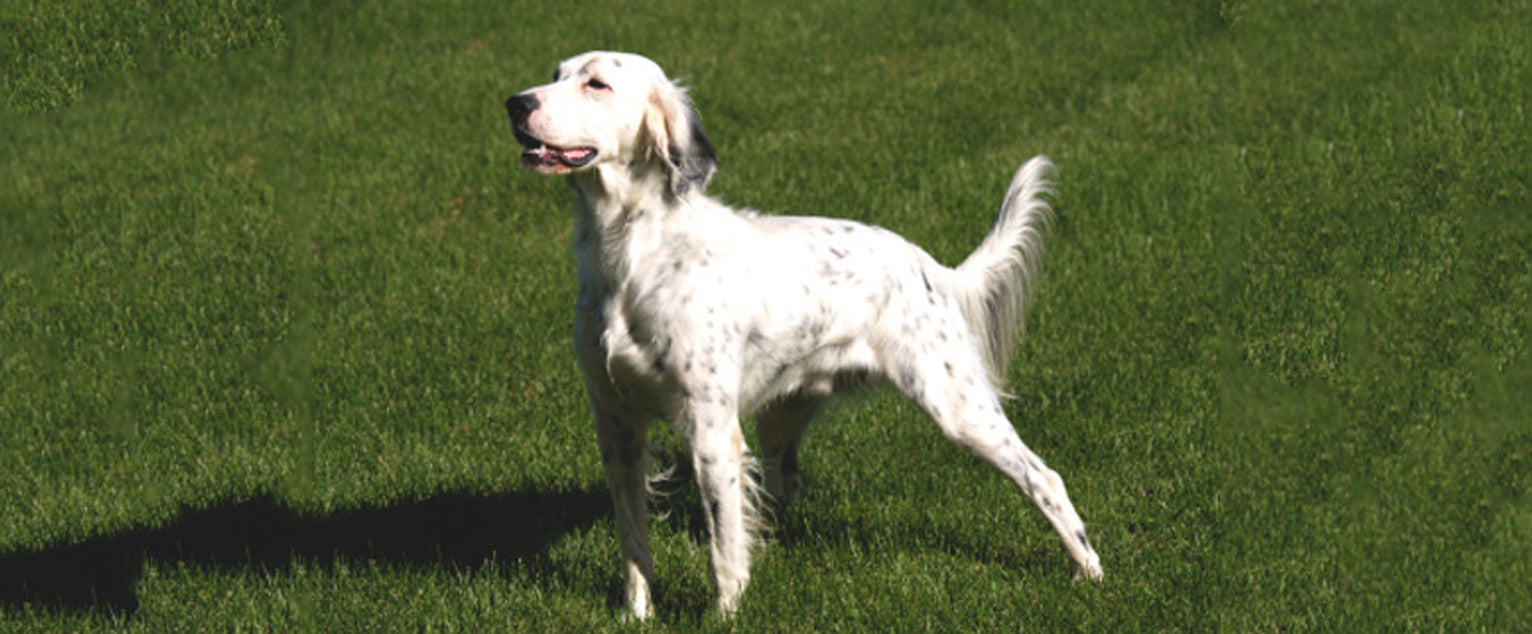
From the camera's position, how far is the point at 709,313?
479 cm

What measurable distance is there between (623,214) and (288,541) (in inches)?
76.1

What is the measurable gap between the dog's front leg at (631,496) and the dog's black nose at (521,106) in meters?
1.04

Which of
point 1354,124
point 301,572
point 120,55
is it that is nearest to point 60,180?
point 120,55

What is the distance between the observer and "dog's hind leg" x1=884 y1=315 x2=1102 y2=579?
207 inches

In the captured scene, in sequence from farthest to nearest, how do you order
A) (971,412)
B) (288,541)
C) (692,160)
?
(288,541), (971,412), (692,160)

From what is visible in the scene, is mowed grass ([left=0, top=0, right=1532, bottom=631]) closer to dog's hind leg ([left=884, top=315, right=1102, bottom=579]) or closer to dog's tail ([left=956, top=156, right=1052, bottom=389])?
dog's hind leg ([left=884, top=315, right=1102, bottom=579])

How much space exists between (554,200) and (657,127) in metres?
5.00

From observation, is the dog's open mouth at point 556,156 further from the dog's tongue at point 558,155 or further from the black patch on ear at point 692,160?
the black patch on ear at point 692,160

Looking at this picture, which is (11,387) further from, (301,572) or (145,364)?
(301,572)

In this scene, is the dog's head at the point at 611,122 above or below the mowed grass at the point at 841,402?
above

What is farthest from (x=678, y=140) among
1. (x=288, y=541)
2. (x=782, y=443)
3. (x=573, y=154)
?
(x=288, y=541)

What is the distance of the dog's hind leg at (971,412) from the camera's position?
5254 mm

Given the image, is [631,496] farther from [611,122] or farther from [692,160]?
[611,122]

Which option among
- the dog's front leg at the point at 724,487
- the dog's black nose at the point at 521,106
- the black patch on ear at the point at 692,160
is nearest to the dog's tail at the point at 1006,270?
the dog's front leg at the point at 724,487
